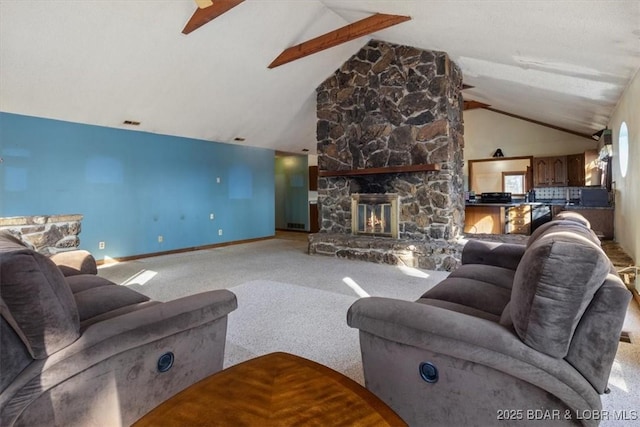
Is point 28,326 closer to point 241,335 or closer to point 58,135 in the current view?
point 241,335

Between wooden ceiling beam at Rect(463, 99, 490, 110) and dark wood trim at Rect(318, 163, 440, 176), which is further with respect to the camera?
wooden ceiling beam at Rect(463, 99, 490, 110)

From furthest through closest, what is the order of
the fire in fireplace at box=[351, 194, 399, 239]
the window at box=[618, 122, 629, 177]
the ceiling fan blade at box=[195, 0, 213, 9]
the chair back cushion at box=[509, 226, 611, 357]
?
the fire in fireplace at box=[351, 194, 399, 239] → the window at box=[618, 122, 629, 177] → the ceiling fan blade at box=[195, 0, 213, 9] → the chair back cushion at box=[509, 226, 611, 357]

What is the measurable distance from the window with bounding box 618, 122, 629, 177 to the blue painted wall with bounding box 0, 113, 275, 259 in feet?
21.0

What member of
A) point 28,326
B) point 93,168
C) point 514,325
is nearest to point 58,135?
point 93,168

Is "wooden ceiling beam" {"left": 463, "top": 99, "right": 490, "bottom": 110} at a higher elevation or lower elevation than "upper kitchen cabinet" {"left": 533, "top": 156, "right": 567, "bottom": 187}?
higher

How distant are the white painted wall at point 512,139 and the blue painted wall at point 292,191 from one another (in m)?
4.83

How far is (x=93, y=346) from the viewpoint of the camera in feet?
3.88

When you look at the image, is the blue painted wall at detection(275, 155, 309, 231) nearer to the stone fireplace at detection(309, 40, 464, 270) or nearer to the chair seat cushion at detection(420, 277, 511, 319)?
the stone fireplace at detection(309, 40, 464, 270)

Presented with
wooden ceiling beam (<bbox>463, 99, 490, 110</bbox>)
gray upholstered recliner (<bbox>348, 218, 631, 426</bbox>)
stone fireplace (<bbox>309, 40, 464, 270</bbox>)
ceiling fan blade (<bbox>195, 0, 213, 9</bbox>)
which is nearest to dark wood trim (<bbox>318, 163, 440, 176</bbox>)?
stone fireplace (<bbox>309, 40, 464, 270</bbox>)

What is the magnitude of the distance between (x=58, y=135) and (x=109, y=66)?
153 cm

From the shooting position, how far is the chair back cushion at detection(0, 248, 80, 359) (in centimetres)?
104

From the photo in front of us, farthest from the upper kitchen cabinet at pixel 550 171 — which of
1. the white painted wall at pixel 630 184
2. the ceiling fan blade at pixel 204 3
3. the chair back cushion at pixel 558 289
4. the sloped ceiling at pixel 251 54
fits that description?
the chair back cushion at pixel 558 289

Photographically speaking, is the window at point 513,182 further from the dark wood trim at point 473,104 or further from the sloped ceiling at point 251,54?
the sloped ceiling at point 251,54

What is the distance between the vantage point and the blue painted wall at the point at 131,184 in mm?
4488
